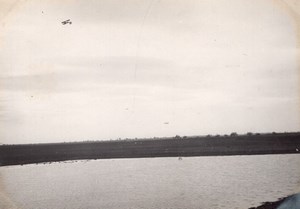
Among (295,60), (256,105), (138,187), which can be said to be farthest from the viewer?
(138,187)

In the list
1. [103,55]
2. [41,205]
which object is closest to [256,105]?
[103,55]

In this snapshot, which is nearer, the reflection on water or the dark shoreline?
the reflection on water

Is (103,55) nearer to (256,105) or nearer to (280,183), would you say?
(256,105)

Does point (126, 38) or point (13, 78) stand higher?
point (126, 38)

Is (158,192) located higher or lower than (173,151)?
lower

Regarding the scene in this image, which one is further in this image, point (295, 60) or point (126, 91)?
point (126, 91)

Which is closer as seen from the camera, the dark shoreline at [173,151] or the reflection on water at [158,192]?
the reflection on water at [158,192]

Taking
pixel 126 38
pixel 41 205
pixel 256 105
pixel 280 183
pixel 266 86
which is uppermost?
pixel 126 38

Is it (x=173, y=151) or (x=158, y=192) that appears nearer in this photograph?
(x=158, y=192)

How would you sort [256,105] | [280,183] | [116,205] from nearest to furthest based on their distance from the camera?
[256,105], [116,205], [280,183]

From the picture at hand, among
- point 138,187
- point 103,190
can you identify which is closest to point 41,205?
point 103,190
